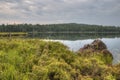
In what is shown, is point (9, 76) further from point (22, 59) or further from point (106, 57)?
point (106, 57)

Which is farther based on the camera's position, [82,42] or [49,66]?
[82,42]

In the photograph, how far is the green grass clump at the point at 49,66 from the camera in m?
8.23

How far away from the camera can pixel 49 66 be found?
8625 millimetres

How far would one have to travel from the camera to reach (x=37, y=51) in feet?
36.1

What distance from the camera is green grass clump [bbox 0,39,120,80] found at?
27.0 feet

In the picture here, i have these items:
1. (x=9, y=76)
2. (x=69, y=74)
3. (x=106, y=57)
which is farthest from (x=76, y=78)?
(x=106, y=57)

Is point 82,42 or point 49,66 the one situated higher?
point 49,66

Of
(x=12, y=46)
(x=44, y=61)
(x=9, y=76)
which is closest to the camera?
(x=9, y=76)

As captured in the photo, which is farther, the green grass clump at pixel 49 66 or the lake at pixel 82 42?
the lake at pixel 82 42

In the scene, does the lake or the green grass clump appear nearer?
the green grass clump

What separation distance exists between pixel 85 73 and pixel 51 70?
1.65 metres

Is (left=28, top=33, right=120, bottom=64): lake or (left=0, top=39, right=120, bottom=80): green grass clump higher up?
(left=0, top=39, right=120, bottom=80): green grass clump

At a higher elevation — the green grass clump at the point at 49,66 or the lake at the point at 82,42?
the green grass clump at the point at 49,66

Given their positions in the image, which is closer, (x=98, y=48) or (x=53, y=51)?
(x=53, y=51)
